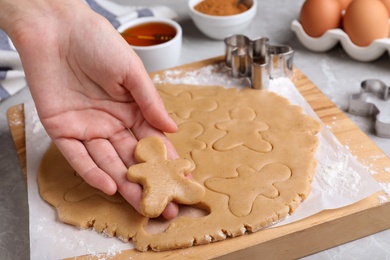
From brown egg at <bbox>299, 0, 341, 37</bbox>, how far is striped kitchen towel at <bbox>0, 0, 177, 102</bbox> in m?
0.55

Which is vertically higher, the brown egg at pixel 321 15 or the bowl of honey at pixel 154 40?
the brown egg at pixel 321 15

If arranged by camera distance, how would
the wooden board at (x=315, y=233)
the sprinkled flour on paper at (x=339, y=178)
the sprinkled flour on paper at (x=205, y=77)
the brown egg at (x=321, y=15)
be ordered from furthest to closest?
the brown egg at (x=321, y=15)
the sprinkled flour on paper at (x=205, y=77)
the sprinkled flour on paper at (x=339, y=178)
the wooden board at (x=315, y=233)

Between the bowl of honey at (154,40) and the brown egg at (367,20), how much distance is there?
1.80ft

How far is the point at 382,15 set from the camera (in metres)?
1.66

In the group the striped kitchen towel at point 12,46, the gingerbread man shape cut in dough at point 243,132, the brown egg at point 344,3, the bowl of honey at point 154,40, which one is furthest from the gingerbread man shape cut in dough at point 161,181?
the brown egg at point 344,3

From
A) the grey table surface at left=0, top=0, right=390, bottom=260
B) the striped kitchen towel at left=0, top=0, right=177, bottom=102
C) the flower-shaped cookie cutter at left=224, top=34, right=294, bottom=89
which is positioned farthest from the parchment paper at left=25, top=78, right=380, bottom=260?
the striped kitchen towel at left=0, top=0, right=177, bottom=102

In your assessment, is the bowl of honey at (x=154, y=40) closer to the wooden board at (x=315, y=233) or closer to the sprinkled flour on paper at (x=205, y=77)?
the sprinkled flour on paper at (x=205, y=77)

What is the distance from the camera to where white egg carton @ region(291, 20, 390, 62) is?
1.69m

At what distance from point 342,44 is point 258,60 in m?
0.32

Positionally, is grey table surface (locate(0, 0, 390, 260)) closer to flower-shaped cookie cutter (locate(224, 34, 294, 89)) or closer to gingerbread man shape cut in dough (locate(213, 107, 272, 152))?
flower-shaped cookie cutter (locate(224, 34, 294, 89))

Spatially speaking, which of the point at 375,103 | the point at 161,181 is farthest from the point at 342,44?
the point at 161,181

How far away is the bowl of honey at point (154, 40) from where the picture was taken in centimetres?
169

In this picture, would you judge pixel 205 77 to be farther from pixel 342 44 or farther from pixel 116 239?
pixel 116 239

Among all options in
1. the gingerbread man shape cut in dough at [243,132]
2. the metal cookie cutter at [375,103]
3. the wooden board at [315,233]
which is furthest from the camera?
the metal cookie cutter at [375,103]
